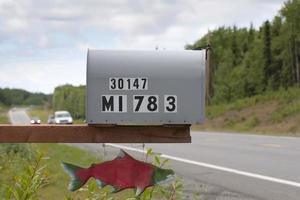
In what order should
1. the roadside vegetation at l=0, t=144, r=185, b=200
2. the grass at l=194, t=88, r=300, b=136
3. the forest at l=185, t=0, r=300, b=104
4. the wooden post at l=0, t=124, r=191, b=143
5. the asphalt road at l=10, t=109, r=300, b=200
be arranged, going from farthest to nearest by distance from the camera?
the forest at l=185, t=0, r=300, b=104 < the grass at l=194, t=88, r=300, b=136 < the asphalt road at l=10, t=109, r=300, b=200 < the roadside vegetation at l=0, t=144, r=185, b=200 < the wooden post at l=0, t=124, r=191, b=143

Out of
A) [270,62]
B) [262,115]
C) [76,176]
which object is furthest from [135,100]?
[270,62]

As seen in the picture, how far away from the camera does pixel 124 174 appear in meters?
3.99

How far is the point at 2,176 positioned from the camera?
8516 millimetres

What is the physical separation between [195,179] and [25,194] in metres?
7.94

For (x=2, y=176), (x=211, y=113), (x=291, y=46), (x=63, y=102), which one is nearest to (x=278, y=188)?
(x=2, y=176)

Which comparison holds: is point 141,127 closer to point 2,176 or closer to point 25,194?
point 25,194

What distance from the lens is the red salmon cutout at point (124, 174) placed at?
3.95 metres

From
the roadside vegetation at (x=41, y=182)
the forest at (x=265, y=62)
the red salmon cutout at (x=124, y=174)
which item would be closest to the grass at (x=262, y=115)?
the forest at (x=265, y=62)

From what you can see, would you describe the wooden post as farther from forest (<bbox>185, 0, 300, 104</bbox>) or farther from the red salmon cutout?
forest (<bbox>185, 0, 300, 104</bbox>)

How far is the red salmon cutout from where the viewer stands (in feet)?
13.0

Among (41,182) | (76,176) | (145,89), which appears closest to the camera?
(145,89)

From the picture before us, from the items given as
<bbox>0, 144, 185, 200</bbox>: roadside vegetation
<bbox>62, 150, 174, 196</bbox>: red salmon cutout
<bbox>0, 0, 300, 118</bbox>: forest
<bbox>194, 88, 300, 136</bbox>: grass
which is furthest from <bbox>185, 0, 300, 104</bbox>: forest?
<bbox>62, 150, 174, 196</bbox>: red salmon cutout

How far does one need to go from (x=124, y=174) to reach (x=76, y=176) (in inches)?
12.1

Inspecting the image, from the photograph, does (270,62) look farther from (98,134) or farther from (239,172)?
(98,134)
